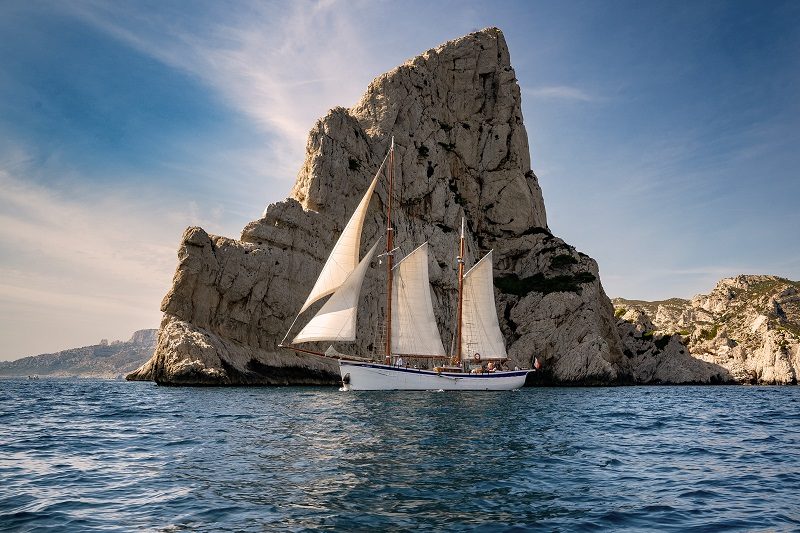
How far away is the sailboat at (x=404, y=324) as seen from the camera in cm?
5197

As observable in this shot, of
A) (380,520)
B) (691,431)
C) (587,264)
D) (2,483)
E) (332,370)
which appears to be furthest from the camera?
(587,264)

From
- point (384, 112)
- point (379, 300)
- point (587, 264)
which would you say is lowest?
point (379, 300)

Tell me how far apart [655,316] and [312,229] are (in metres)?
151

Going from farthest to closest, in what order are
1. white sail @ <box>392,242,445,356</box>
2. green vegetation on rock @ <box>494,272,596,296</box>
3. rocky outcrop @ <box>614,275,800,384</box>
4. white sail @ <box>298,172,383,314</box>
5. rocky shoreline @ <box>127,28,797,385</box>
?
rocky outcrop @ <box>614,275,800,384</box> < green vegetation on rock @ <box>494,272,596,296</box> < rocky shoreline @ <box>127,28,797,385</box> < white sail @ <box>392,242,445,356</box> < white sail @ <box>298,172,383,314</box>

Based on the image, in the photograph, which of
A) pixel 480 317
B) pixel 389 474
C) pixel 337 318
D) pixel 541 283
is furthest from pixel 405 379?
pixel 541 283

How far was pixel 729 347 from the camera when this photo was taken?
362 feet

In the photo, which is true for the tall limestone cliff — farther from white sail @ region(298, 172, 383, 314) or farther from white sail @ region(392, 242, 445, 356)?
white sail @ region(298, 172, 383, 314)

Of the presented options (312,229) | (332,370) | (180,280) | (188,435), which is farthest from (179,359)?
(188,435)

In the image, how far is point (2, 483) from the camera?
13570mm

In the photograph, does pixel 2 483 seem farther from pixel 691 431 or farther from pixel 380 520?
pixel 691 431

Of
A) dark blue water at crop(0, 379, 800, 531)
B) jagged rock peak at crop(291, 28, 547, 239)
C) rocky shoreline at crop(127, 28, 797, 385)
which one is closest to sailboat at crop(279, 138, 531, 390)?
rocky shoreline at crop(127, 28, 797, 385)

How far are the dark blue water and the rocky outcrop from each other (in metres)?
77.6

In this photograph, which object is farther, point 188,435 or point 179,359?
point 179,359

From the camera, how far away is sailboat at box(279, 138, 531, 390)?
51969mm
